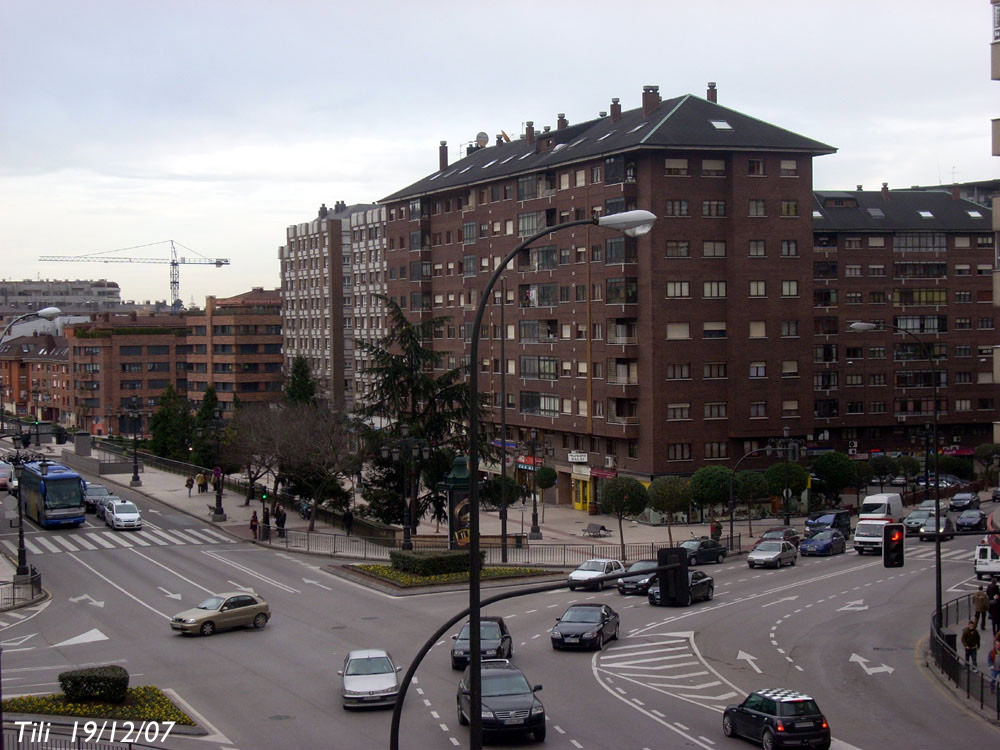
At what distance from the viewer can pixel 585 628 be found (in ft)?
107

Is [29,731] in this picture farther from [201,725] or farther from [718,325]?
[718,325]

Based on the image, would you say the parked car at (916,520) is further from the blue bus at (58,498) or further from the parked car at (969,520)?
the blue bus at (58,498)

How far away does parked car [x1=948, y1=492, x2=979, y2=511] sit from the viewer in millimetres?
73062

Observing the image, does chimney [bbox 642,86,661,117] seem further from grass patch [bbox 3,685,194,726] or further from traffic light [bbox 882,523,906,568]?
grass patch [bbox 3,685,194,726]

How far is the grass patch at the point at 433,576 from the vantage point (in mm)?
43000

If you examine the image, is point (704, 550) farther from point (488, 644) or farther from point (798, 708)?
point (798, 708)

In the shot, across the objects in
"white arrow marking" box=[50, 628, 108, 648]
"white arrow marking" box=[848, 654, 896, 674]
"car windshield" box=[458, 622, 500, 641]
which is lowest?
"white arrow marking" box=[848, 654, 896, 674]

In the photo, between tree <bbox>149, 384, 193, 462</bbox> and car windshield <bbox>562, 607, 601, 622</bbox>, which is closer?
car windshield <bbox>562, 607, 601, 622</bbox>

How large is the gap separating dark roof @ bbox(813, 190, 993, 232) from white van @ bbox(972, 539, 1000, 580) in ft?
172

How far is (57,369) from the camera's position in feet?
486

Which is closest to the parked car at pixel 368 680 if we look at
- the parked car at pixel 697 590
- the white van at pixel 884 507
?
the parked car at pixel 697 590

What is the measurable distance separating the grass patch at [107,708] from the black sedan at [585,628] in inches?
448

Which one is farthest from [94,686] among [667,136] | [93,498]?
[667,136]

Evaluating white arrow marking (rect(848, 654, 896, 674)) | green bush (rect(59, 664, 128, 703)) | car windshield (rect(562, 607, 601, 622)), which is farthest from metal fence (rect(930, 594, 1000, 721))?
green bush (rect(59, 664, 128, 703))
